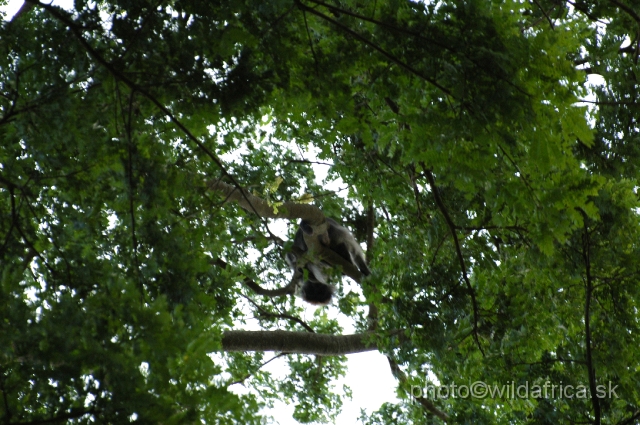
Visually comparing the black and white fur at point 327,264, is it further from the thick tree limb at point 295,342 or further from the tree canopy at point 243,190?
the tree canopy at point 243,190

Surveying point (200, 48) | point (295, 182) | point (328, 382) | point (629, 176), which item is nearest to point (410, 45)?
point (200, 48)

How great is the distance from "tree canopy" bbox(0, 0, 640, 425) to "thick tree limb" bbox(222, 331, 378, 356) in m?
1.15

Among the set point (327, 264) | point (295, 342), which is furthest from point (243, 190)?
point (327, 264)

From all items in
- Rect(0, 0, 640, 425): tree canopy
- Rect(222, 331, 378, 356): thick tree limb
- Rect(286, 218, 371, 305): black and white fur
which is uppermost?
Rect(286, 218, 371, 305): black and white fur

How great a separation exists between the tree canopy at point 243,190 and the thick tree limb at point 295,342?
115 cm

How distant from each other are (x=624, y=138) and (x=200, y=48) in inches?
111

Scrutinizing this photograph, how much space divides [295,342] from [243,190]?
8.79 ft

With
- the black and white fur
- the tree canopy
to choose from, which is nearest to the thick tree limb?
the black and white fur

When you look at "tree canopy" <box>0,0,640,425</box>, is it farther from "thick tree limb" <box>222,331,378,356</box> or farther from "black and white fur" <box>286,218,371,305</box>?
"black and white fur" <box>286,218,371,305</box>

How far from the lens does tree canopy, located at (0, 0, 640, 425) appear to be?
2.13m

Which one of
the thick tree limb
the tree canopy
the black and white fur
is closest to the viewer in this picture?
the tree canopy

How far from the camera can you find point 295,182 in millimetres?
6984

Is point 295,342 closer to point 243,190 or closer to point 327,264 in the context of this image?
point 327,264

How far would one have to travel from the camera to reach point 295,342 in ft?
19.1
